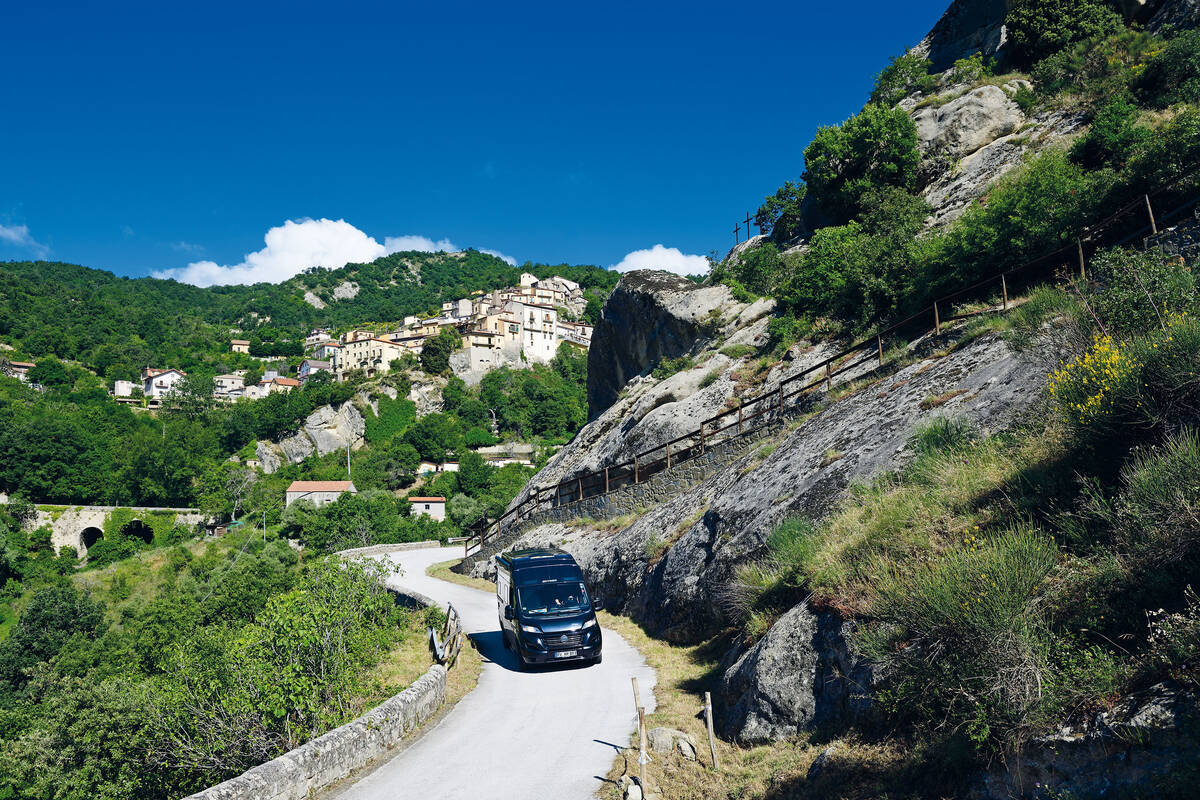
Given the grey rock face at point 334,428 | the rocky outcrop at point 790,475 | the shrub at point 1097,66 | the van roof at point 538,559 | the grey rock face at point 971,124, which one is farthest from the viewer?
the grey rock face at point 334,428

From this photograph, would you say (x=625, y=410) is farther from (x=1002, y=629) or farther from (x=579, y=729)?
(x=1002, y=629)

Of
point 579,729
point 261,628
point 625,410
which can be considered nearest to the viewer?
point 579,729

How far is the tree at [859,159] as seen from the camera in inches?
1150

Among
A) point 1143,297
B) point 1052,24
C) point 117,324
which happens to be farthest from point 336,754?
point 117,324

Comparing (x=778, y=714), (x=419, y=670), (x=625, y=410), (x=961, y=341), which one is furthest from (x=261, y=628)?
(x=625, y=410)

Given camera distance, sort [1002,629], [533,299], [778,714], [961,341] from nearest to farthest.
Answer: [1002,629], [778,714], [961,341], [533,299]

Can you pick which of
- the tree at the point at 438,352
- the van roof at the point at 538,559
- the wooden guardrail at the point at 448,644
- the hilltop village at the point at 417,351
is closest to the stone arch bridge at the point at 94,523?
the hilltop village at the point at 417,351

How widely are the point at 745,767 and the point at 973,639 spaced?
3240 mm

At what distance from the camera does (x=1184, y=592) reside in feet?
15.6

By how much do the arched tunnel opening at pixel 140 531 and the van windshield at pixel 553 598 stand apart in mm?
79709

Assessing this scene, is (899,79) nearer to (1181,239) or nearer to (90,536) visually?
(1181,239)

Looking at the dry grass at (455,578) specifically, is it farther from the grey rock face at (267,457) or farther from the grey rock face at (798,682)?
the grey rock face at (267,457)

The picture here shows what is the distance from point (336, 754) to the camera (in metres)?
8.16

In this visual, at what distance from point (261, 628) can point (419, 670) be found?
3631 mm
